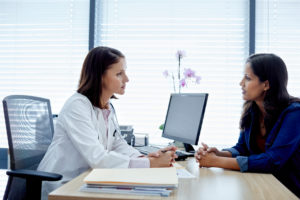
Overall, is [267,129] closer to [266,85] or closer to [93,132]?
[266,85]

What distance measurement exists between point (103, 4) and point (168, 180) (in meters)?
2.58

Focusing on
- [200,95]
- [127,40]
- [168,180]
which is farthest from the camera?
[127,40]

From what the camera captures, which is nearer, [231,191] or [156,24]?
[231,191]

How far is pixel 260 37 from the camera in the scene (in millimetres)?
2945

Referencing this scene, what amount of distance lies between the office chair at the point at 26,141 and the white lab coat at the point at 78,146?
102 millimetres

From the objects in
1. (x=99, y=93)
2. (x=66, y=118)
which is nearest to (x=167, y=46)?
(x=99, y=93)

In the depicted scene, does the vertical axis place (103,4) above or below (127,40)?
above

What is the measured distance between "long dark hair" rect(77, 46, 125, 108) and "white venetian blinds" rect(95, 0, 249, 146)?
1337 mm

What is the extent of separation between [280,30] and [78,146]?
2.46 meters

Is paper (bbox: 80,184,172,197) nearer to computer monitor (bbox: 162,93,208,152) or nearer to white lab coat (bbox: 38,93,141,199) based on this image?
white lab coat (bbox: 38,93,141,199)

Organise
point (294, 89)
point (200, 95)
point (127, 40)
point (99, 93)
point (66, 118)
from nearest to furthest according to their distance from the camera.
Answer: point (66, 118) → point (99, 93) → point (200, 95) → point (294, 89) → point (127, 40)

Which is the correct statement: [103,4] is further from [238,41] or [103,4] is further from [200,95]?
[200,95]

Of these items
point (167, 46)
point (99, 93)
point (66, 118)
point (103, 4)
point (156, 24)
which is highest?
point (103, 4)

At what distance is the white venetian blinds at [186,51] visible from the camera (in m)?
2.92
